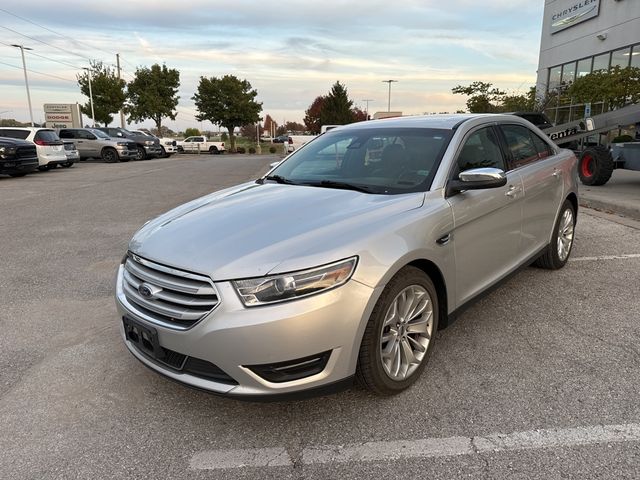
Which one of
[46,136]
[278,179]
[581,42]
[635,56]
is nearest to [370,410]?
[278,179]

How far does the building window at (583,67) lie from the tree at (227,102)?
108 feet

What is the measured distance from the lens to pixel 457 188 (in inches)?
124

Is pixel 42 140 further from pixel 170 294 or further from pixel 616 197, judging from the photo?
pixel 170 294

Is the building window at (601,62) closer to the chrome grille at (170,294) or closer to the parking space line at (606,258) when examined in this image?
the parking space line at (606,258)

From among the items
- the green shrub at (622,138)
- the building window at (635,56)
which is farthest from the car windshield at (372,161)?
the building window at (635,56)

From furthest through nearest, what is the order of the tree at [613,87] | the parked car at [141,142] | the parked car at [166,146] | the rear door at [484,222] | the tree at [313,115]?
the tree at [313,115], the parked car at [166,146], the parked car at [141,142], the tree at [613,87], the rear door at [484,222]

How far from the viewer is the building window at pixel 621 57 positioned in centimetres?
2130

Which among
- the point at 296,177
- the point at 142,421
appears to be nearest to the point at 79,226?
the point at 296,177

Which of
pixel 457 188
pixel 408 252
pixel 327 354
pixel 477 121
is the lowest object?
pixel 327 354

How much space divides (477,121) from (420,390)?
6.93 feet

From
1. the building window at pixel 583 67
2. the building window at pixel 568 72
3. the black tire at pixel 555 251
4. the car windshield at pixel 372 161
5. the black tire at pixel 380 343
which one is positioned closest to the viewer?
the black tire at pixel 380 343

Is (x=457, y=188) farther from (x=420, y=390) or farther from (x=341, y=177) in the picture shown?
(x=420, y=390)

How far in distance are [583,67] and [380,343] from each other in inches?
1096

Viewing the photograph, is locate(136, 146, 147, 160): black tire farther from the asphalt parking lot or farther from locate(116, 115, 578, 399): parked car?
locate(116, 115, 578, 399): parked car
